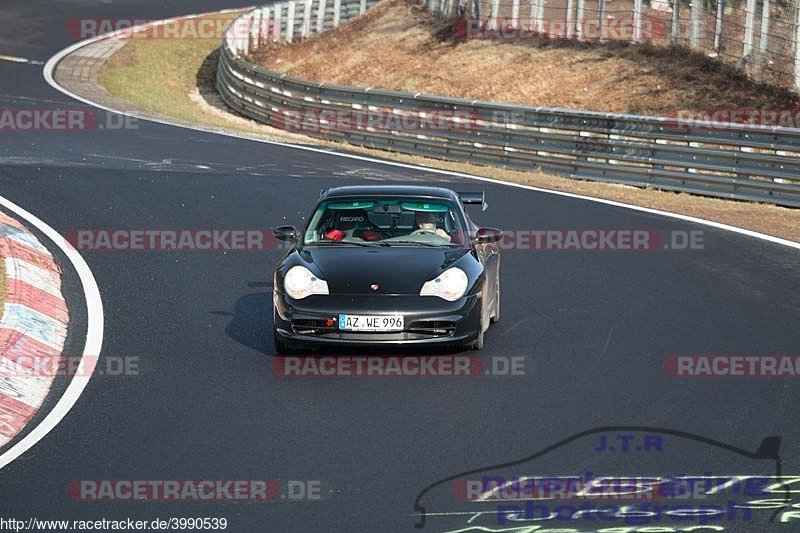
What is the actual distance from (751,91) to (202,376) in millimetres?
20278

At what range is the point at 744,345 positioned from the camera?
34.3 feet

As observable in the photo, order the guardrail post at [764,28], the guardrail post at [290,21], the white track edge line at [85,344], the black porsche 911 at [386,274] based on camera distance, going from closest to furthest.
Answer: the white track edge line at [85,344], the black porsche 911 at [386,274], the guardrail post at [764,28], the guardrail post at [290,21]

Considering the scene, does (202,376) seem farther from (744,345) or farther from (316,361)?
(744,345)

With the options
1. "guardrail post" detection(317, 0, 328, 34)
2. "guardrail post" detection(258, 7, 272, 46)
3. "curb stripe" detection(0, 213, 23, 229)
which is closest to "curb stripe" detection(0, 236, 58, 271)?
"curb stripe" detection(0, 213, 23, 229)

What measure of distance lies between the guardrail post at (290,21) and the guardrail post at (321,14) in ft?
3.70

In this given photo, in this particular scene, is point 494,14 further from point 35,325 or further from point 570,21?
point 35,325

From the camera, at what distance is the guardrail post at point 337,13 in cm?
4425

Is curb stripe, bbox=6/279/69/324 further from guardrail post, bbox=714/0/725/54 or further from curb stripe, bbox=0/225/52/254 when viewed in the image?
guardrail post, bbox=714/0/725/54

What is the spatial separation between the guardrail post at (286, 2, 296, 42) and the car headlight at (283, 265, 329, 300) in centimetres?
3355

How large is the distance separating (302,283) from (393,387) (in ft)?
4.37

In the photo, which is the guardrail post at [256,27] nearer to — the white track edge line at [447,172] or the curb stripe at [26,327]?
the white track edge line at [447,172]

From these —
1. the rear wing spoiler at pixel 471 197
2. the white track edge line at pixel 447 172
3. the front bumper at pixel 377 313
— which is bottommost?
the white track edge line at pixel 447 172

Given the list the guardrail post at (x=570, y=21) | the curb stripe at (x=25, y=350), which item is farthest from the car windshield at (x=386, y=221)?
the guardrail post at (x=570, y=21)

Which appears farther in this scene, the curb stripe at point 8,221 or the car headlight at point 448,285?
the curb stripe at point 8,221
